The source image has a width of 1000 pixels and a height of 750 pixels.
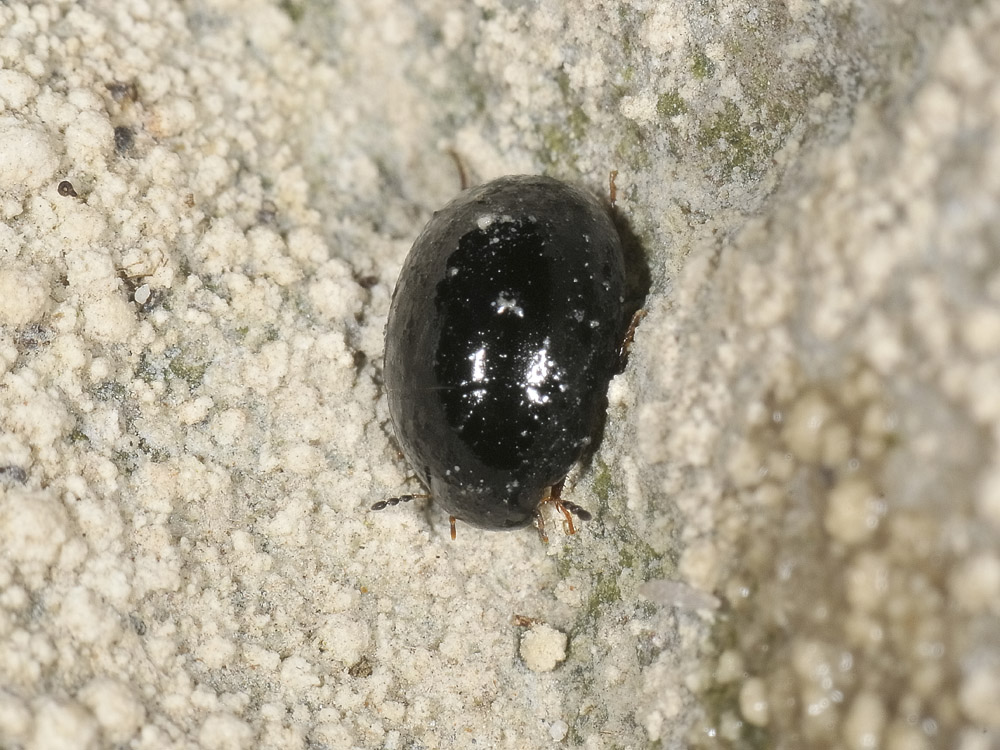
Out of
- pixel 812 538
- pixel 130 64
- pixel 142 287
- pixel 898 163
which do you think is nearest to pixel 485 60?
pixel 130 64

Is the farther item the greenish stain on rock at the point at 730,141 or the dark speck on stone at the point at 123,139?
the dark speck on stone at the point at 123,139

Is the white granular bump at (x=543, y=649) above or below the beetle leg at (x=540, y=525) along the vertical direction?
below

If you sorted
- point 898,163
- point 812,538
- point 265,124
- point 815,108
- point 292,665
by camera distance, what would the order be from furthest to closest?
point 265,124, point 292,665, point 815,108, point 812,538, point 898,163

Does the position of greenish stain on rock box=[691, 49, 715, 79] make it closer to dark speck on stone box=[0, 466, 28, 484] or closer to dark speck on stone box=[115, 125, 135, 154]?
dark speck on stone box=[115, 125, 135, 154]

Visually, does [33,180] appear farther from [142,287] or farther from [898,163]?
[898,163]

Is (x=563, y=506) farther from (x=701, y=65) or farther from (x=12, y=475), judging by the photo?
(x=12, y=475)

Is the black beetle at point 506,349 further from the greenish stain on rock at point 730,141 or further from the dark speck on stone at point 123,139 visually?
the dark speck on stone at point 123,139

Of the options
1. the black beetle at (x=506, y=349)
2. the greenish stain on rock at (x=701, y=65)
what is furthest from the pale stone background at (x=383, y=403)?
the black beetle at (x=506, y=349)
